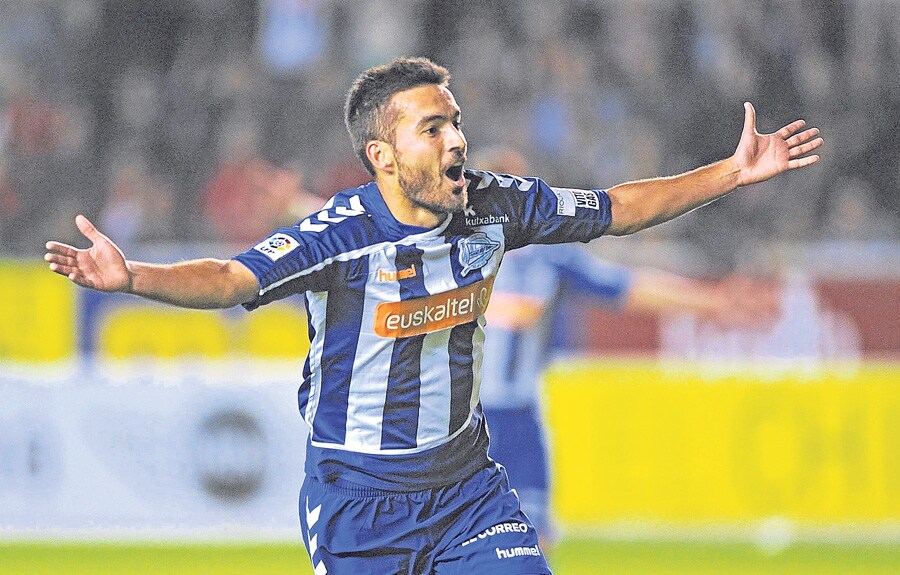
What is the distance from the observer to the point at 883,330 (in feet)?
38.8

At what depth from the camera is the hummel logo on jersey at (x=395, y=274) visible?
464cm

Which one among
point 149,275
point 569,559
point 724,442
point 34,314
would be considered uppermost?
point 34,314

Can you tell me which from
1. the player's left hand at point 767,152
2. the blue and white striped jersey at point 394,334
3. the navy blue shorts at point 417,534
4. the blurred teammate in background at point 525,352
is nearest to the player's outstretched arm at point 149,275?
the blue and white striped jersey at point 394,334

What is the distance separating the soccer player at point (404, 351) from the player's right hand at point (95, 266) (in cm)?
65

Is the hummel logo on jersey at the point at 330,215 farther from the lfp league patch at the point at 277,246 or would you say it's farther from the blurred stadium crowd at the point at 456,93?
the blurred stadium crowd at the point at 456,93

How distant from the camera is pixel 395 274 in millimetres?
4660

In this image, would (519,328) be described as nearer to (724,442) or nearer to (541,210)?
(541,210)

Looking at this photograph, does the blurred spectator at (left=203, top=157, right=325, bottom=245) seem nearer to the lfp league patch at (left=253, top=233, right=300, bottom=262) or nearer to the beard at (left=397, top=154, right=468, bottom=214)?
the beard at (left=397, top=154, right=468, bottom=214)

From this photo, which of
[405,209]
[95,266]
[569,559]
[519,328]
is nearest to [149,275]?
[95,266]

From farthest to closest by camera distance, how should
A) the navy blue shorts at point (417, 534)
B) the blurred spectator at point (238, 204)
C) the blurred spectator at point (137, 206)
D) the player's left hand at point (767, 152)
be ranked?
the blurred spectator at point (137, 206), the blurred spectator at point (238, 204), the player's left hand at point (767, 152), the navy blue shorts at point (417, 534)

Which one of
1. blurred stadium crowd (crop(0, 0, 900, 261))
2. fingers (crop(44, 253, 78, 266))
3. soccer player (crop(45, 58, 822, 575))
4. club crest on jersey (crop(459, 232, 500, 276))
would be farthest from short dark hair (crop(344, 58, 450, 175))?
blurred stadium crowd (crop(0, 0, 900, 261))

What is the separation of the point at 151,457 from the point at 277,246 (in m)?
6.66

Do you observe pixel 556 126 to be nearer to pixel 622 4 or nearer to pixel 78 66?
pixel 622 4

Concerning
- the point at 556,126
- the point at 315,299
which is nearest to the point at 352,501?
the point at 315,299
